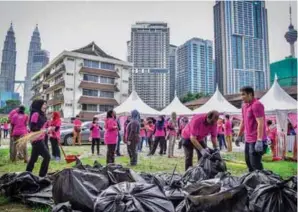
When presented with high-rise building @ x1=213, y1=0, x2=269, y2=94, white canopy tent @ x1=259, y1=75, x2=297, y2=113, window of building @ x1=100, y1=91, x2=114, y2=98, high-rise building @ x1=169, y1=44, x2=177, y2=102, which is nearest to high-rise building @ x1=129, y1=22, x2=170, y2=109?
high-rise building @ x1=169, y1=44, x2=177, y2=102

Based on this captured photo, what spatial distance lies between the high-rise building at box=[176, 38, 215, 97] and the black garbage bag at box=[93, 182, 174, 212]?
56.4 metres

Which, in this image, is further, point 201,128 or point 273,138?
point 273,138

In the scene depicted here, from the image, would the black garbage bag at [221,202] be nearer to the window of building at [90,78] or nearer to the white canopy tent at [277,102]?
the white canopy tent at [277,102]

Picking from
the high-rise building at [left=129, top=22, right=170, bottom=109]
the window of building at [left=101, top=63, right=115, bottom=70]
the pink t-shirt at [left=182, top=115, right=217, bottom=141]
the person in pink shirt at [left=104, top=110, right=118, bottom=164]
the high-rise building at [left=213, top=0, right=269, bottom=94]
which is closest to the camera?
the pink t-shirt at [left=182, top=115, right=217, bottom=141]

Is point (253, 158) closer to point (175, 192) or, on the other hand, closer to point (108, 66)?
point (175, 192)

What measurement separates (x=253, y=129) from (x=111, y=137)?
422 centimetres

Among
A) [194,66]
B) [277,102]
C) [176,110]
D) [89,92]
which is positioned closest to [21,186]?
[277,102]

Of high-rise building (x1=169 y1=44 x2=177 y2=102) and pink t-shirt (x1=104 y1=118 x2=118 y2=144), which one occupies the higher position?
high-rise building (x1=169 y1=44 x2=177 y2=102)

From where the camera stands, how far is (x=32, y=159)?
5.05 metres

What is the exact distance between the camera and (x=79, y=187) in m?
2.83

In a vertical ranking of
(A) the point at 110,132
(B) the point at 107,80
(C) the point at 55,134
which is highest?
(B) the point at 107,80

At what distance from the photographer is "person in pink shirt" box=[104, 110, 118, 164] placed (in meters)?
7.47

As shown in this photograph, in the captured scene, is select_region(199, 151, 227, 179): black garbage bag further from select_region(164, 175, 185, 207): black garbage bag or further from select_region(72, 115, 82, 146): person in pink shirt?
select_region(72, 115, 82, 146): person in pink shirt

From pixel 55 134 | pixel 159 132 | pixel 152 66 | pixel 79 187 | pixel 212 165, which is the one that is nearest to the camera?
pixel 79 187
